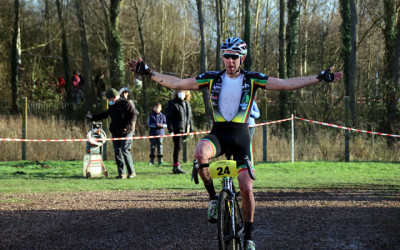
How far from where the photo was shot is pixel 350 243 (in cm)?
644

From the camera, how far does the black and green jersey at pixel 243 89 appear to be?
19.5ft

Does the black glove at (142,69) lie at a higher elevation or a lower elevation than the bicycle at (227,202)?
higher

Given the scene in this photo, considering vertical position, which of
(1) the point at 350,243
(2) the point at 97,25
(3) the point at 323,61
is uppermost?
(2) the point at 97,25

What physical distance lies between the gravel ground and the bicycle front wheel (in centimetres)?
96

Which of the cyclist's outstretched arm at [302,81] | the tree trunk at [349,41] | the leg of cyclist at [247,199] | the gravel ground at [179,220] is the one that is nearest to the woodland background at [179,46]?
the tree trunk at [349,41]

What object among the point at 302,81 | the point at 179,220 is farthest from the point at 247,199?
the point at 179,220

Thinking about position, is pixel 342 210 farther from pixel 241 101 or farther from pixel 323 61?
pixel 323 61

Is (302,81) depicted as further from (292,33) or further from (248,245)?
(292,33)

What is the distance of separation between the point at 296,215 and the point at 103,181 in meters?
6.23

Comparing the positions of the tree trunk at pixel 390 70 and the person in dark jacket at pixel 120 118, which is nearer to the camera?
the person in dark jacket at pixel 120 118

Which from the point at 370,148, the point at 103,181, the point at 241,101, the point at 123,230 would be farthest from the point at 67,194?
the point at 370,148

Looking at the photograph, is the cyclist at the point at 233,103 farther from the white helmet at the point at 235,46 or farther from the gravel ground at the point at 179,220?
the gravel ground at the point at 179,220

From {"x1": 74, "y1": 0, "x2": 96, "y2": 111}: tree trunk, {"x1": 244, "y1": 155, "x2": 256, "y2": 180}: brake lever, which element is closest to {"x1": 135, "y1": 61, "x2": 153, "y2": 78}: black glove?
{"x1": 244, "y1": 155, "x2": 256, "y2": 180}: brake lever

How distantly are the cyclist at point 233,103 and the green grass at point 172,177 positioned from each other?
6.07 m
